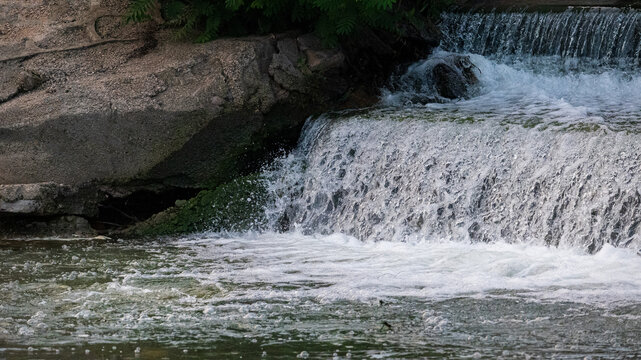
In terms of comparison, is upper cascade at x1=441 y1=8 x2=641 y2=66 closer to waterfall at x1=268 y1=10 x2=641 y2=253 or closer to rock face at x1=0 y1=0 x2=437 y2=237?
waterfall at x1=268 y1=10 x2=641 y2=253

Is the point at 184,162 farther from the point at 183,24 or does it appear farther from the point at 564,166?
the point at 564,166

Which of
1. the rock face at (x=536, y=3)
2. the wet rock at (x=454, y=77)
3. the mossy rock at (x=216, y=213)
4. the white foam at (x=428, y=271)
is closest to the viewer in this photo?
the white foam at (x=428, y=271)

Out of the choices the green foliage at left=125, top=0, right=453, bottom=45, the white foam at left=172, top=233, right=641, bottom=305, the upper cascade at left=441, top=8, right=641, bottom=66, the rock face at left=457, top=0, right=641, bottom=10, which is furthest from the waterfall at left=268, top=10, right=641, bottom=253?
the green foliage at left=125, top=0, right=453, bottom=45

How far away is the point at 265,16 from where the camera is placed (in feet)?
34.9

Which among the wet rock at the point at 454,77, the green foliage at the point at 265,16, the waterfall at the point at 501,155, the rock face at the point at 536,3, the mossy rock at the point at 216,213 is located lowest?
the mossy rock at the point at 216,213

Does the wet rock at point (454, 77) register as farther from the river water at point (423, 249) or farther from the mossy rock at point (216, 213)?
the mossy rock at point (216, 213)

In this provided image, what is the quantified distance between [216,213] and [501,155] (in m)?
2.88

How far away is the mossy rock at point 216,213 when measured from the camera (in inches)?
378

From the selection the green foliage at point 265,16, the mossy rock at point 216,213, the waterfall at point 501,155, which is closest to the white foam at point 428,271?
the waterfall at point 501,155

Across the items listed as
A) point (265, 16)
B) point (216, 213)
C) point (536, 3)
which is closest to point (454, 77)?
point (536, 3)

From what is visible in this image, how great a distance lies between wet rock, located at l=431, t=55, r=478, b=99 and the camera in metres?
11.3

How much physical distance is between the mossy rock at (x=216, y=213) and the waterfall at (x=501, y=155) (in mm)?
202

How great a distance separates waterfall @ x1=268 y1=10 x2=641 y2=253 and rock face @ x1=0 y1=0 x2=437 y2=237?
55 centimetres

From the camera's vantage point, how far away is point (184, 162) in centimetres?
984
